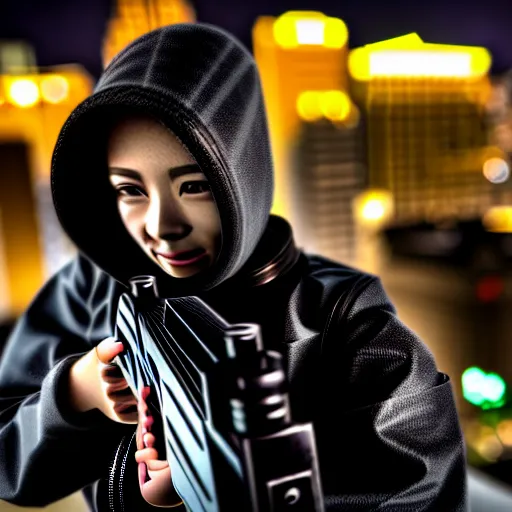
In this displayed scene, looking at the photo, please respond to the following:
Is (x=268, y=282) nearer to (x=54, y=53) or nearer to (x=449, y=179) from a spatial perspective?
(x=54, y=53)

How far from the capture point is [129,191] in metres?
0.41

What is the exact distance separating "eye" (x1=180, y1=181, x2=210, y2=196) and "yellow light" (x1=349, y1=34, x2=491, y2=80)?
34 centimetres

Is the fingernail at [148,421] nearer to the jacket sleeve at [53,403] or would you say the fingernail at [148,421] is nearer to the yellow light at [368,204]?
the jacket sleeve at [53,403]

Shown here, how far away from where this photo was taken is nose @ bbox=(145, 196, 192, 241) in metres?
0.39

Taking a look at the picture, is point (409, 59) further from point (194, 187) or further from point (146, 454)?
point (146, 454)

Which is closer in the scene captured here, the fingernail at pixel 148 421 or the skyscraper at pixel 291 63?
the fingernail at pixel 148 421

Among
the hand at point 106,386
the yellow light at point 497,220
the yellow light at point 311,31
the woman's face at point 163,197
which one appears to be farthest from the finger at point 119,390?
the yellow light at point 497,220

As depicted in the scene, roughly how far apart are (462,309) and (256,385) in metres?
6.04

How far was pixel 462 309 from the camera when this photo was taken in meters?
5.76

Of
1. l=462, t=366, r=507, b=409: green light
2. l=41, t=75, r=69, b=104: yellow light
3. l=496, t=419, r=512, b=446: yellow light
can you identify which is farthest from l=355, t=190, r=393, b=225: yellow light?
l=496, t=419, r=512, b=446: yellow light

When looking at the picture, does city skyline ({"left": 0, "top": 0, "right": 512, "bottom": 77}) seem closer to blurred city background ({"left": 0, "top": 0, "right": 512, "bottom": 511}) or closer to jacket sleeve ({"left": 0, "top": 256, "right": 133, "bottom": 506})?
blurred city background ({"left": 0, "top": 0, "right": 512, "bottom": 511})

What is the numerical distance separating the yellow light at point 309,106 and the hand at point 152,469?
49 cm

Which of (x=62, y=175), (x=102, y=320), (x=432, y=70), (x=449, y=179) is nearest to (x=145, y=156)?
(x=62, y=175)

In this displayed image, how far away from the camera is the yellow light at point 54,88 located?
52cm
